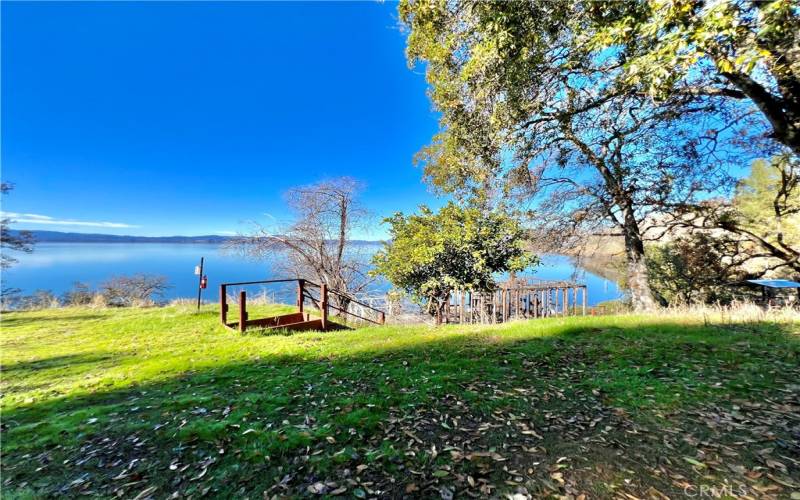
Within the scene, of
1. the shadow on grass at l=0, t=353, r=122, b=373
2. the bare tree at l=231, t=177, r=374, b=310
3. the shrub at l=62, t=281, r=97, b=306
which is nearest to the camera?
the shadow on grass at l=0, t=353, r=122, b=373

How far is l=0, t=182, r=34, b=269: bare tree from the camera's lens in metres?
9.23

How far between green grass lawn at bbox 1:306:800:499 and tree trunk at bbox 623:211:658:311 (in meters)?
3.49

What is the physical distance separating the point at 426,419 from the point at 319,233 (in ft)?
37.5

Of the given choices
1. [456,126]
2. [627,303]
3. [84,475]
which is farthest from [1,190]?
[627,303]

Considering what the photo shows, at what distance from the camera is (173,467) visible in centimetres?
207

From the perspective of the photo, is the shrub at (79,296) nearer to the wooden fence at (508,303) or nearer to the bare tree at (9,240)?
the bare tree at (9,240)

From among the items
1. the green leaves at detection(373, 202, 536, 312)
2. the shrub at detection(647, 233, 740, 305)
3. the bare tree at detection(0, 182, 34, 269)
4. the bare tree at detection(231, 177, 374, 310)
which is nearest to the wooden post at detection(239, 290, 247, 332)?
the green leaves at detection(373, 202, 536, 312)

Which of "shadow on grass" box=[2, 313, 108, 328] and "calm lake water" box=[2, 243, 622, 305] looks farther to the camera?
"calm lake water" box=[2, 243, 622, 305]

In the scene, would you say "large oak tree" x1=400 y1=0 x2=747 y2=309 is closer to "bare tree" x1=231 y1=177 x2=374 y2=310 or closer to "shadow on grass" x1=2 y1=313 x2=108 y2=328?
"bare tree" x1=231 y1=177 x2=374 y2=310

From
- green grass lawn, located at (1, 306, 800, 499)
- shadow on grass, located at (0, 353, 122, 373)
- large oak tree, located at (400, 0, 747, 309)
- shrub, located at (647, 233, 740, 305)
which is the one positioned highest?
large oak tree, located at (400, 0, 747, 309)

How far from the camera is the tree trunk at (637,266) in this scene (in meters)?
8.32

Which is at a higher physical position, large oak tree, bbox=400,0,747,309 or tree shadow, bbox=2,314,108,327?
large oak tree, bbox=400,0,747,309

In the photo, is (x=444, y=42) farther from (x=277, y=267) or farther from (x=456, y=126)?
(x=277, y=267)

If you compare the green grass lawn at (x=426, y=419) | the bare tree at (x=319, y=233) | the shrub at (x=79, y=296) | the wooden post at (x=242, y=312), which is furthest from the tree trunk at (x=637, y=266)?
the shrub at (x=79, y=296)
